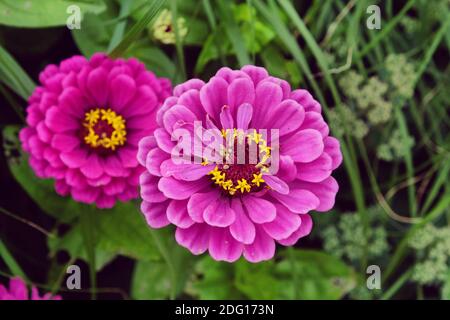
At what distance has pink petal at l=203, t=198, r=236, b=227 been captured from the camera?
0.54m

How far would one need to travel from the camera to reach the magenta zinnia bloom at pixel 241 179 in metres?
0.55

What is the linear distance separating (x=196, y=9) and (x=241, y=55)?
0.36 feet

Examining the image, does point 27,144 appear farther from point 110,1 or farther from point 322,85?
point 322,85

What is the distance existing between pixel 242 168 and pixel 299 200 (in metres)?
0.07

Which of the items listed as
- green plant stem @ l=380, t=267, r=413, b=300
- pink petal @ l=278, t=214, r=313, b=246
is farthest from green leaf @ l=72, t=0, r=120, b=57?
green plant stem @ l=380, t=267, r=413, b=300

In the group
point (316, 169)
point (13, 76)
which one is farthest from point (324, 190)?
point (13, 76)

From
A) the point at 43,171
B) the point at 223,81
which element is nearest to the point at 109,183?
the point at 43,171

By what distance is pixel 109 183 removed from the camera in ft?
2.14

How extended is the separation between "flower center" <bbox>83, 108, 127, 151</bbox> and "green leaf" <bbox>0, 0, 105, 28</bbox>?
102 millimetres

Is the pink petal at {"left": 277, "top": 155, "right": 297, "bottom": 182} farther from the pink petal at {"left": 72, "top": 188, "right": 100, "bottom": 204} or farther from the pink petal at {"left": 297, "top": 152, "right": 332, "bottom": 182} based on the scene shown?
the pink petal at {"left": 72, "top": 188, "right": 100, "bottom": 204}

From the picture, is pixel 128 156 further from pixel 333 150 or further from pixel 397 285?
pixel 397 285

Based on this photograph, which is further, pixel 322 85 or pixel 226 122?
pixel 322 85

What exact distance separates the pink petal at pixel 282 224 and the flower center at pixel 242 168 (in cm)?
4

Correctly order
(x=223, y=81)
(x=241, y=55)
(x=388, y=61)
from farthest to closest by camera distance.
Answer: (x=388, y=61) → (x=241, y=55) → (x=223, y=81)
